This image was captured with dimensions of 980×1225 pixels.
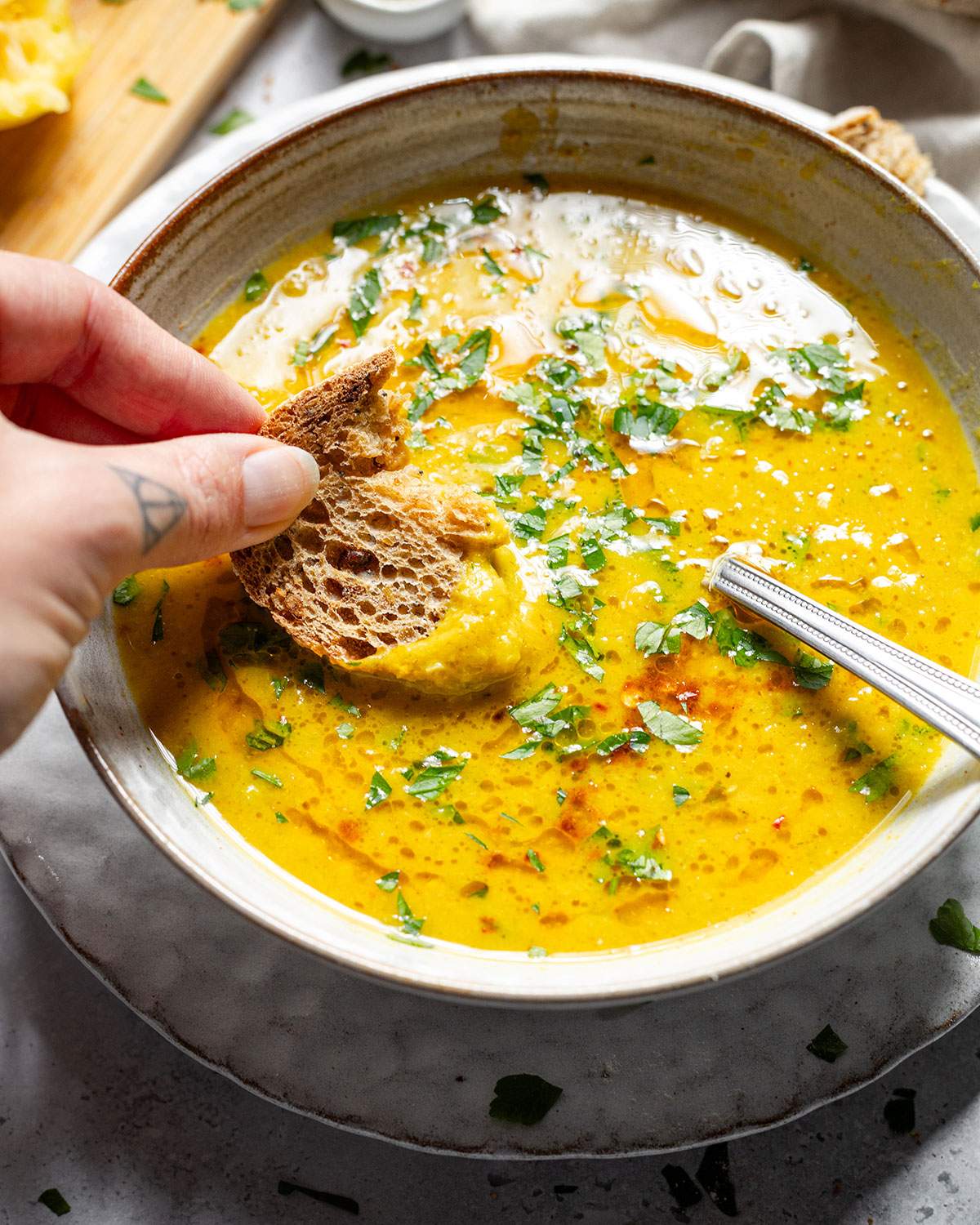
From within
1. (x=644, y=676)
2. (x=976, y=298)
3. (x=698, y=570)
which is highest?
(x=976, y=298)

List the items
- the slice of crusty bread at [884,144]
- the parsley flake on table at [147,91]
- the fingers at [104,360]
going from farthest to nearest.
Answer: the parsley flake on table at [147,91]
the slice of crusty bread at [884,144]
the fingers at [104,360]

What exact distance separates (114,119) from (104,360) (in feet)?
4.89

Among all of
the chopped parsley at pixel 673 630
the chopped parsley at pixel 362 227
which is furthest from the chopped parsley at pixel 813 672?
the chopped parsley at pixel 362 227

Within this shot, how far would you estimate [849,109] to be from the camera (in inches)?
161

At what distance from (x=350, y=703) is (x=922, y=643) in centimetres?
154

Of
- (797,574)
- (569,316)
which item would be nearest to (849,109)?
(569,316)

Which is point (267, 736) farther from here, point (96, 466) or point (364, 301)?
point (364, 301)

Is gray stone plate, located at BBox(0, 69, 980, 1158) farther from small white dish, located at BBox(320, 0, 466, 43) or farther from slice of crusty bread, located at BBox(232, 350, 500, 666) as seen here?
small white dish, located at BBox(320, 0, 466, 43)

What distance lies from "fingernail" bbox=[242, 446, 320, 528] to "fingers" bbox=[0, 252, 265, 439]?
35 centimetres

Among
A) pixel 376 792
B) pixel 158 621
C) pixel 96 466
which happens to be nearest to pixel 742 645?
pixel 376 792

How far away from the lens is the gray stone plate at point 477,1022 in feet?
9.98

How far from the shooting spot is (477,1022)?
3125mm

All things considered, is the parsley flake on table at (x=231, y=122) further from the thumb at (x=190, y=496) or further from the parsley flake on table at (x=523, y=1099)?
the parsley flake on table at (x=523, y=1099)

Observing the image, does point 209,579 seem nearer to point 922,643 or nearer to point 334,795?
point 334,795
